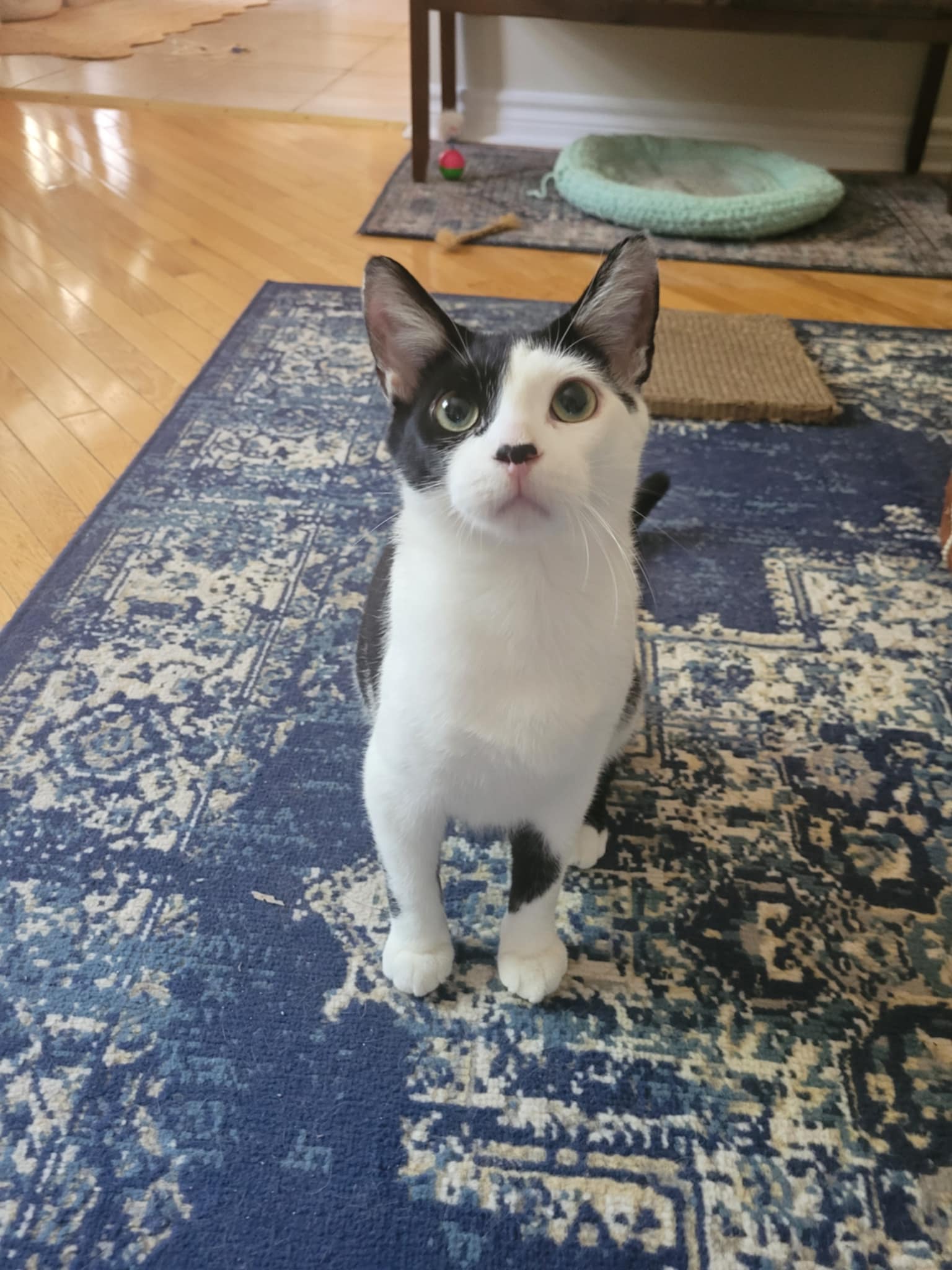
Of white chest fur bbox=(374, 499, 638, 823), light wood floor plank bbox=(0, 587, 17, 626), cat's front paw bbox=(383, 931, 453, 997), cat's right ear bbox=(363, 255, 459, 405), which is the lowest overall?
cat's front paw bbox=(383, 931, 453, 997)

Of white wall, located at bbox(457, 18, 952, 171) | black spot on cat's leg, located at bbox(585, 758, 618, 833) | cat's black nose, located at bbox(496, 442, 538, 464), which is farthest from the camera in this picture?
white wall, located at bbox(457, 18, 952, 171)

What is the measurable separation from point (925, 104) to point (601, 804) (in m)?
3.05

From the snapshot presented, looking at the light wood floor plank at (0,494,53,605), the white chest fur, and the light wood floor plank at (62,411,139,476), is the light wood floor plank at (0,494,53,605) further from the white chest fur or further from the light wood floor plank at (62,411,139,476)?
the white chest fur

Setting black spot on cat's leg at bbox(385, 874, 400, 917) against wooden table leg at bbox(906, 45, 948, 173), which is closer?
black spot on cat's leg at bbox(385, 874, 400, 917)

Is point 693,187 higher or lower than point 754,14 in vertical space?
higher

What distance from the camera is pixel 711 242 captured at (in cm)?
269

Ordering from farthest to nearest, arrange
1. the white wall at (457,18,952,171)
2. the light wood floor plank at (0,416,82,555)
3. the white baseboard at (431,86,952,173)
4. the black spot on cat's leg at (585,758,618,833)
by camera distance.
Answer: the white baseboard at (431,86,952,173) → the white wall at (457,18,952,171) → the light wood floor plank at (0,416,82,555) → the black spot on cat's leg at (585,758,618,833)

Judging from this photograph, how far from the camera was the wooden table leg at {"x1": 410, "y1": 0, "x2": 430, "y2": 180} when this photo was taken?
2.63 m

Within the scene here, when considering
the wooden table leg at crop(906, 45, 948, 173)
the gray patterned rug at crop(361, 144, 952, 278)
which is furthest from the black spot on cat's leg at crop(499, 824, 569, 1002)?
the wooden table leg at crop(906, 45, 948, 173)

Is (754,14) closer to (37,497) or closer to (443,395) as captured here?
Result: (37,497)

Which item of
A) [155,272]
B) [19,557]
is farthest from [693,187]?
[19,557]

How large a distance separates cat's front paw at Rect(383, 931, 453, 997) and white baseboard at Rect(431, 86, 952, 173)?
307cm

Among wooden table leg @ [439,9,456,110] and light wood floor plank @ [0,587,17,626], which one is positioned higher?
wooden table leg @ [439,9,456,110]

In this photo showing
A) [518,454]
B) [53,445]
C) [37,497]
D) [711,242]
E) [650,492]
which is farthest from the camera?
[711,242]
